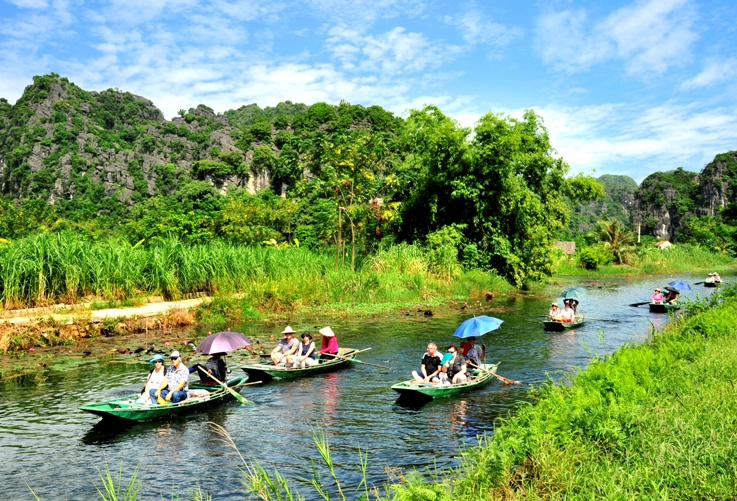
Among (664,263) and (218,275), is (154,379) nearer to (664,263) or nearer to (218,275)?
(218,275)

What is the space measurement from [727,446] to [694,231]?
78.9 meters

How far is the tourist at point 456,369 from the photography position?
12.5 metres

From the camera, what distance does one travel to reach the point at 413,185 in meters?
34.4

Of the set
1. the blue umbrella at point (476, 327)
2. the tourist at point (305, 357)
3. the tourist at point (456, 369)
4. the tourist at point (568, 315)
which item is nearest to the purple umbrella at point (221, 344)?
the tourist at point (305, 357)

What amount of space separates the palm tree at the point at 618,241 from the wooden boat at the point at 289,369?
161 ft

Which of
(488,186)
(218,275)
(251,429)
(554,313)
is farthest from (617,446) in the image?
(488,186)

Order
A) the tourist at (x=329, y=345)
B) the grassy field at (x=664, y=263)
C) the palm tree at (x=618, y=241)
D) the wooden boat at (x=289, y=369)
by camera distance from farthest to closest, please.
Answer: the palm tree at (x=618, y=241), the grassy field at (x=664, y=263), the tourist at (x=329, y=345), the wooden boat at (x=289, y=369)

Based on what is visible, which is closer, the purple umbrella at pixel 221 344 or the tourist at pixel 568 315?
the purple umbrella at pixel 221 344

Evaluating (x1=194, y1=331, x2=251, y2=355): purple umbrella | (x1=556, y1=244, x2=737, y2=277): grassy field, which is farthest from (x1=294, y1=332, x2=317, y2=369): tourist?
(x1=556, y1=244, x2=737, y2=277): grassy field

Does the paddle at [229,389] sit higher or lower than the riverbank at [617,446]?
lower

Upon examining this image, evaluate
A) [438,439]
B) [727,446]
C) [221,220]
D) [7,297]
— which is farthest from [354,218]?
[727,446]

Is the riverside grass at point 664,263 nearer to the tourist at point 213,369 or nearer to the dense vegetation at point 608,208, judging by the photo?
the tourist at point 213,369

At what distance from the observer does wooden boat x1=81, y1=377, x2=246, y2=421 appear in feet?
32.8

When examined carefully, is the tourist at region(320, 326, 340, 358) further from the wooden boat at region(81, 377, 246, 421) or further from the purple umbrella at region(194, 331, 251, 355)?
the wooden boat at region(81, 377, 246, 421)
